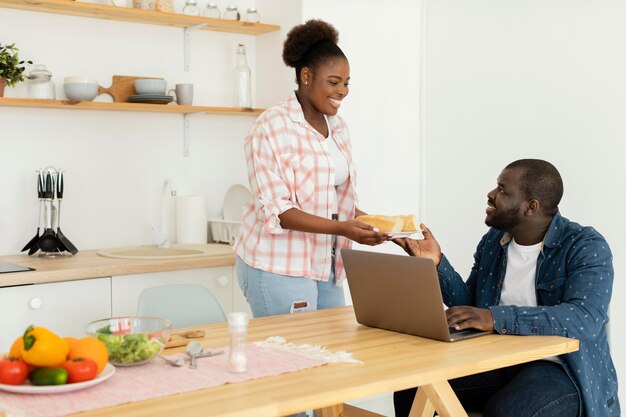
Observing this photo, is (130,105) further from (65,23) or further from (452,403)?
(452,403)

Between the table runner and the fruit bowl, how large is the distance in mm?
32

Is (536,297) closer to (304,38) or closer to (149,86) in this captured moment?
(304,38)

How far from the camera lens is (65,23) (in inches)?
149

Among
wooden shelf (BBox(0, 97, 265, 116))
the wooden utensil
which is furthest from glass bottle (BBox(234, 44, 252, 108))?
the wooden utensil

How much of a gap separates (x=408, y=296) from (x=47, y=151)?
2095 millimetres

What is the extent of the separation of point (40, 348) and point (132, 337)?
0.26m

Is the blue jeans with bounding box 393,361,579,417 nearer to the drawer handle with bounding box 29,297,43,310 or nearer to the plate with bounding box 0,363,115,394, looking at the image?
the plate with bounding box 0,363,115,394

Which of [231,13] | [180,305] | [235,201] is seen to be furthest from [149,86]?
[180,305]

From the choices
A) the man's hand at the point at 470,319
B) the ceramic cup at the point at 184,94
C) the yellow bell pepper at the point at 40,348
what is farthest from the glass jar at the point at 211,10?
the yellow bell pepper at the point at 40,348

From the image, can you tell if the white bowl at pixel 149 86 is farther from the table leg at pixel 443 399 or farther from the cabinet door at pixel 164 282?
the table leg at pixel 443 399

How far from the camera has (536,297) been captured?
2.54 meters

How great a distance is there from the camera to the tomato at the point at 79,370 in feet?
5.61

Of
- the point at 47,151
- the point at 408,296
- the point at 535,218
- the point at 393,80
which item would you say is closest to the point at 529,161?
the point at 535,218

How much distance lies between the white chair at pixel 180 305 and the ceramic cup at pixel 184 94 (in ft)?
4.38
